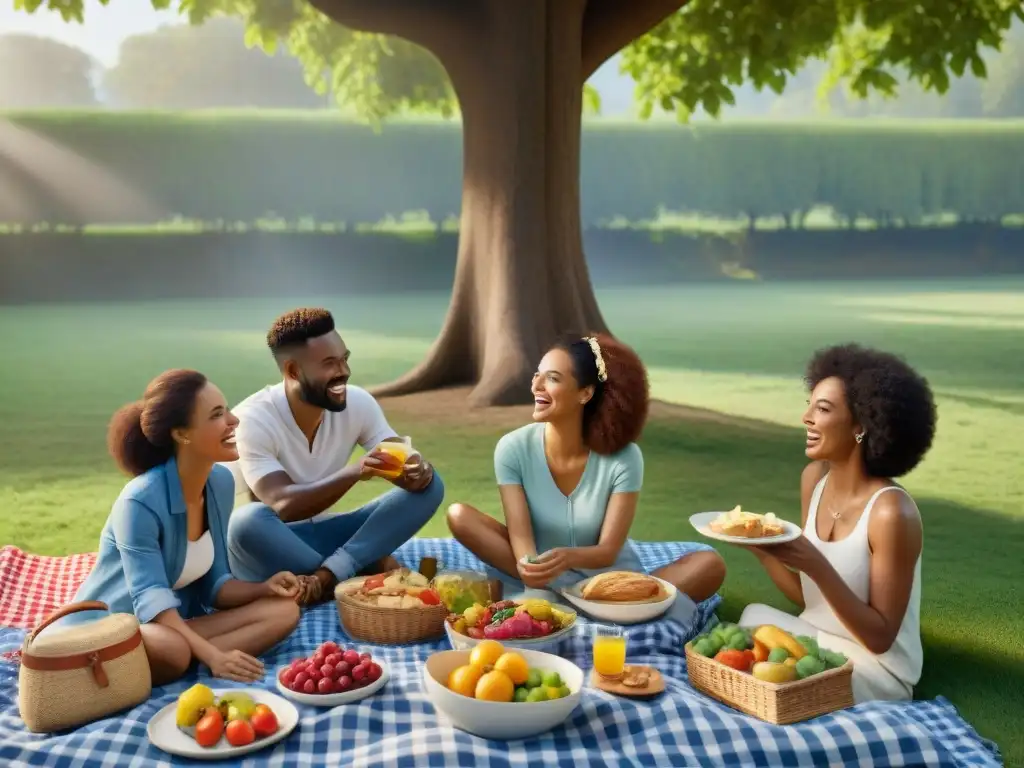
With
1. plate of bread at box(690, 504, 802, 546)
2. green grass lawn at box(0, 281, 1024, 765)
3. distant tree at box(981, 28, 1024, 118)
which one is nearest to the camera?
plate of bread at box(690, 504, 802, 546)

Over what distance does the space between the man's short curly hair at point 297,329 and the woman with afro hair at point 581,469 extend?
2.55ft

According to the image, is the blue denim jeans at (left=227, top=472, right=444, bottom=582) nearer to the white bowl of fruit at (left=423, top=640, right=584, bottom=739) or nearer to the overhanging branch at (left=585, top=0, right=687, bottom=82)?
the white bowl of fruit at (left=423, top=640, right=584, bottom=739)

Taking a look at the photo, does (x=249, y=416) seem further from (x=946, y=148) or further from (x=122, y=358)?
(x=946, y=148)

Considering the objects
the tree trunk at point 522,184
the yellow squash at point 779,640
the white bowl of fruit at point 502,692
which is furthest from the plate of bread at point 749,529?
the tree trunk at point 522,184

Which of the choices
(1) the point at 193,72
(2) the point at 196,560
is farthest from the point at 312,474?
(1) the point at 193,72

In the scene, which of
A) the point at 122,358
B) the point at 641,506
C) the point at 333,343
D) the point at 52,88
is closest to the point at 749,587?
the point at 641,506

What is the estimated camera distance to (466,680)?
319 cm

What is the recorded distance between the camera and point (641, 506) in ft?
21.3

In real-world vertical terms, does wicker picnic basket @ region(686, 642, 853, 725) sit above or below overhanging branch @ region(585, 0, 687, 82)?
below

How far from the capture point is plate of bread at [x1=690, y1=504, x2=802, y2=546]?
329 cm

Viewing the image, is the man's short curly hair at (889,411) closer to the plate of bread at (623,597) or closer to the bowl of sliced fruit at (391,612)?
the plate of bread at (623,597)

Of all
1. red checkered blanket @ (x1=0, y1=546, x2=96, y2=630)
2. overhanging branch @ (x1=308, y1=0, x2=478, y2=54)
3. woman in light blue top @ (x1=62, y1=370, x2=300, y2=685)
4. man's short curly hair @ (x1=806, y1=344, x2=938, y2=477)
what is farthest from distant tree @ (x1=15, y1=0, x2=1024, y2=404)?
man's short curly hair @ (x1=806, y1=344, x2=938, y2=477)

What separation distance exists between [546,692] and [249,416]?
171cm

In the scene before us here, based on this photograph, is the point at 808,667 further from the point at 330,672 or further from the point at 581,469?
the point at 330,672
